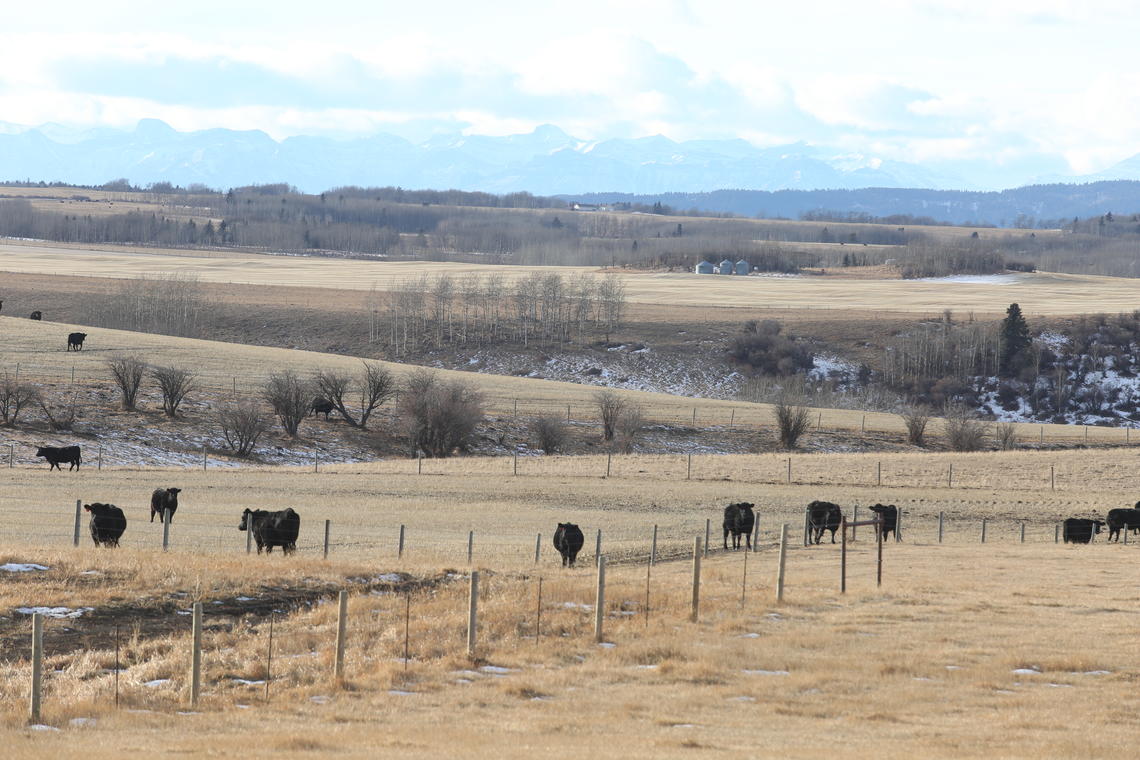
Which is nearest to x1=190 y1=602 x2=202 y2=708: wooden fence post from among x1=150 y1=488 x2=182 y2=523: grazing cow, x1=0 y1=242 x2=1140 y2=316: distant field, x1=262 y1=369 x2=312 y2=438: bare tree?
x1=150 y1=488 x2=182 y2=523: grazing cow

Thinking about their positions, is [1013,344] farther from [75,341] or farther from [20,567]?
[20,567]

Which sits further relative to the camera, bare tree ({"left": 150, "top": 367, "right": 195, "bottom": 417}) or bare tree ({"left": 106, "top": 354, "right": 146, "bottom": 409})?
bare tree ({"left": 106, "top": 354, "right": 146, "bottom": 409})

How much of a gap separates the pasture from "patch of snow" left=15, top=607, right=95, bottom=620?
223 millimetres

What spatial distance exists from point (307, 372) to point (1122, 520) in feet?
164

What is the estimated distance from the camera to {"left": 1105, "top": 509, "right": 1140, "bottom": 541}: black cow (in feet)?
126

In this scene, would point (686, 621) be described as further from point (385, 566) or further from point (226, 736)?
point (226, 736)

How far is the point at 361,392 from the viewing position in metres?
70.8

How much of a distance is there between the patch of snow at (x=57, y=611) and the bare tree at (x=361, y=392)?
47.3 metres

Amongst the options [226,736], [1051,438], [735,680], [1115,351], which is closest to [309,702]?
[226,736]

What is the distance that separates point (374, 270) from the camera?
632ft

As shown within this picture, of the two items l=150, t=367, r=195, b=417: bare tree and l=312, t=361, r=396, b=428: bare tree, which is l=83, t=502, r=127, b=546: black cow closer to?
l=150, t=367, r=195, b=417: bare tree

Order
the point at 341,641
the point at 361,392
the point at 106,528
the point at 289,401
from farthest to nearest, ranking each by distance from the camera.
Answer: the point at 361,392 < the point at 289,401 < the point at 106,528 < the point at 341,641

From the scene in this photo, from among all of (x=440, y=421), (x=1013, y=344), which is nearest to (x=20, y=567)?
(x=440, y=421)

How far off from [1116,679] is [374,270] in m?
180
